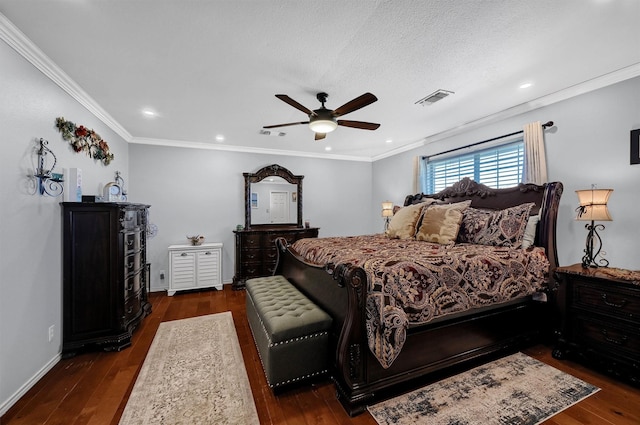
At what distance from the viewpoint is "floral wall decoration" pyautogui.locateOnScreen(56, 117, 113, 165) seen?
2.59 metres

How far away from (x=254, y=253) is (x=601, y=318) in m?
4.57

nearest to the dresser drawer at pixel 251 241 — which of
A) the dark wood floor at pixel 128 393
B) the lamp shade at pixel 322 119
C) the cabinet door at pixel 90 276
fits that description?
the cabinet door at pixel 90 276

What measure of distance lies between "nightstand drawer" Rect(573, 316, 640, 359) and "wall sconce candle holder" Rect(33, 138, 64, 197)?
4795 millimetres

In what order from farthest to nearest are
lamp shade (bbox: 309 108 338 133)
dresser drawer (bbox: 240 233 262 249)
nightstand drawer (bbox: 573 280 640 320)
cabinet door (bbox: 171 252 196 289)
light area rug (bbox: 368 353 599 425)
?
dresser drawer (bbox: 240 233 262 249), cabinet door (bbox: 171 252 196 289), lamp shade (bbox: 309 108 338 133), nightstand drawer (bbox: 573 280 640 320), light area rug (bbox: 368 353 599 425)

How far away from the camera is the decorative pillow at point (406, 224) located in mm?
3516

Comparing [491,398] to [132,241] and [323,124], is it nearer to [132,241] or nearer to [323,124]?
[323,124]

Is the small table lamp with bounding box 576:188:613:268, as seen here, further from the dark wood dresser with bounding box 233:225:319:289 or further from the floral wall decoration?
the floral wall decoration

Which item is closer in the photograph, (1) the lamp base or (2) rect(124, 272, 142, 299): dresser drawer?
(1) the lamp base

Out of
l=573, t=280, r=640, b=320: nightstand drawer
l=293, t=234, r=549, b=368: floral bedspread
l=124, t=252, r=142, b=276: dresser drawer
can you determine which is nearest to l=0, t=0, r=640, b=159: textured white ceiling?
l=293, t=234, r=549, b=368: floral bedspread

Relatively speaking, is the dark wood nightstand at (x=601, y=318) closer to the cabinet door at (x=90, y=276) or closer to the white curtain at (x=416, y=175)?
the white curtain at (x=416, y=175)

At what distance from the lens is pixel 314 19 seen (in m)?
1.82

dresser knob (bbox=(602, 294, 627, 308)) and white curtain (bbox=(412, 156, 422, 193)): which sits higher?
white curtain (bbox=(412, 156, 422, 193))

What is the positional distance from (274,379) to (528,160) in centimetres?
368

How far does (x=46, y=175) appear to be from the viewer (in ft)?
7.40
